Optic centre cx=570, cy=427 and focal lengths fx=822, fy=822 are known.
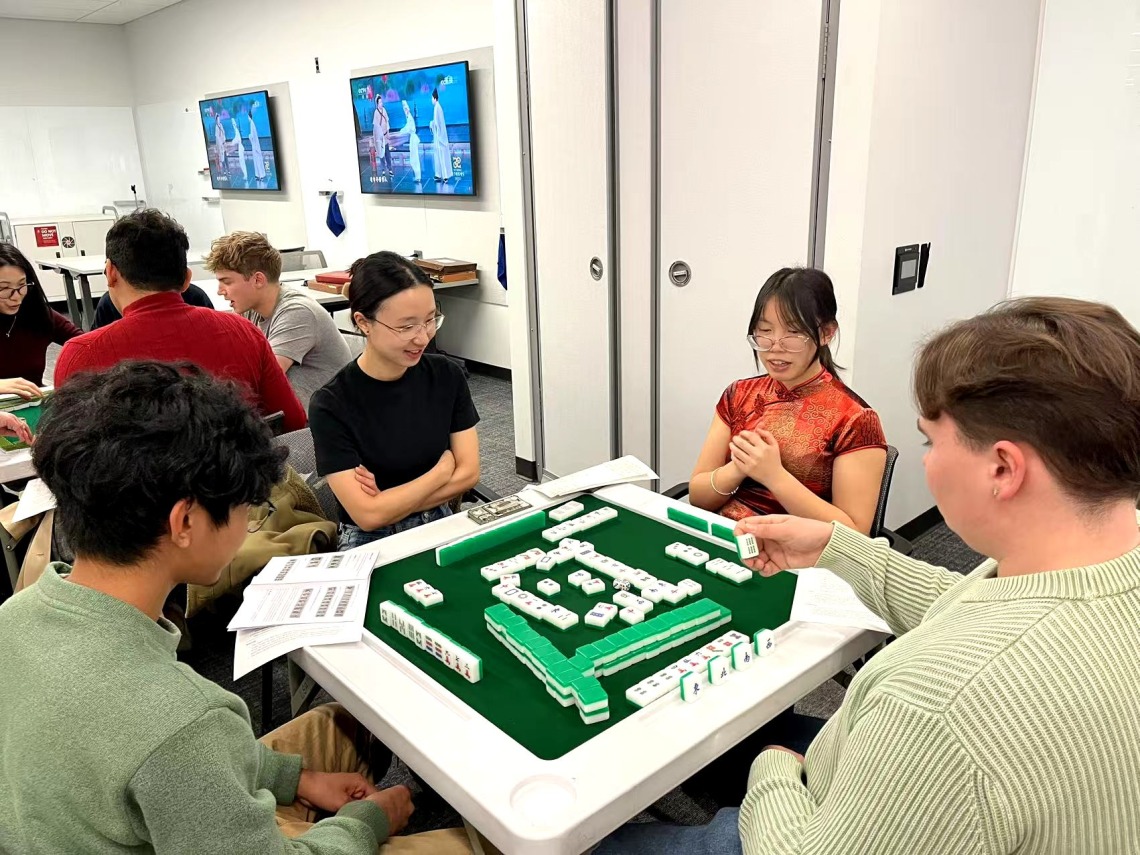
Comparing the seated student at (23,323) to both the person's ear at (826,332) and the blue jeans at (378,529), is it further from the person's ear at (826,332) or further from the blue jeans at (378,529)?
the person's ear at (826,332)

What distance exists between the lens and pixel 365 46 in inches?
226

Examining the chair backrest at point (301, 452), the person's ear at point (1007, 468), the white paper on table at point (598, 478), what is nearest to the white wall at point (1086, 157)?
the white paper on table at point (598, 478)

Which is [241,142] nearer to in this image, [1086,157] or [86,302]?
[86,302]

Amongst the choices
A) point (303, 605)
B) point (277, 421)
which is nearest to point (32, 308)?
point (277, 421)

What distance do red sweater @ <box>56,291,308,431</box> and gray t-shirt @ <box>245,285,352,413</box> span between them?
47cm

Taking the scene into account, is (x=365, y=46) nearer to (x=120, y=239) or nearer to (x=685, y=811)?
(x=120, y=239)

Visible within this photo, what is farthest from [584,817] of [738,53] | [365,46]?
[365,46]

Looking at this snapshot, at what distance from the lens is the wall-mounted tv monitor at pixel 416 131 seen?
5168 mm

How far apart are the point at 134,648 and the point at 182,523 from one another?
0.52 ft

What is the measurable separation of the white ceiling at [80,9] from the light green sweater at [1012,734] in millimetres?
8815

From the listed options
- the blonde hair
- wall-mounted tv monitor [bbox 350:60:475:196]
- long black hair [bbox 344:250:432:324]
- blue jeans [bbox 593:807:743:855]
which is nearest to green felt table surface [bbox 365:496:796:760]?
blue jeans [bbox 593:807:743:855]

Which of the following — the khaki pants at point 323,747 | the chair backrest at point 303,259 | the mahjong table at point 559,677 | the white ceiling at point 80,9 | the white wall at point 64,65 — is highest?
the white ceiling at point 80,9

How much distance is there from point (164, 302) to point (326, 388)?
2.56 feet

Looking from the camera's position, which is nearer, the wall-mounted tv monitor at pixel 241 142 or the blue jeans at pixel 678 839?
the blue jeans at pixel 678 839
